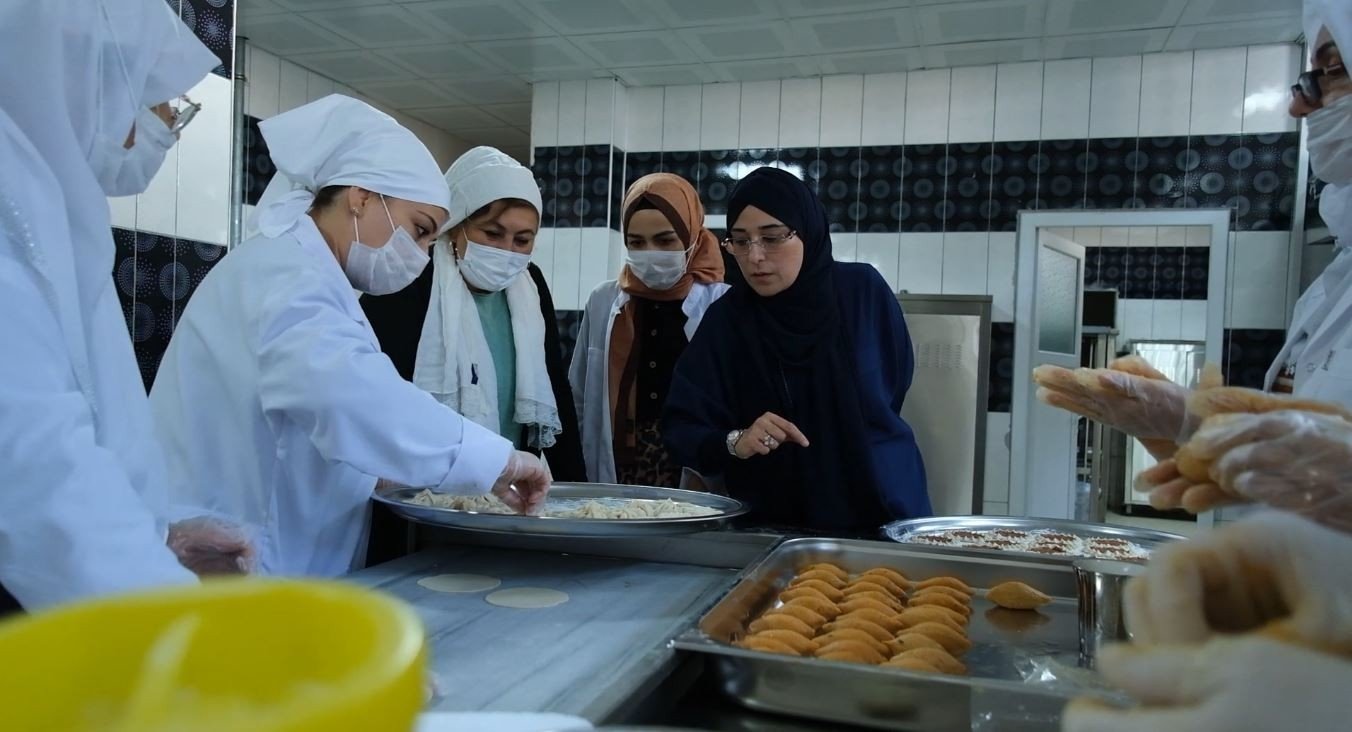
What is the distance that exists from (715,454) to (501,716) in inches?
58.6

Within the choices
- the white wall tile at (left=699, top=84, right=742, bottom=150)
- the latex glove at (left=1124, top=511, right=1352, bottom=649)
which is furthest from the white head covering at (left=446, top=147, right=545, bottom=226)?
the white wall tile at (left=699, top=84, right=742, bottom=150)

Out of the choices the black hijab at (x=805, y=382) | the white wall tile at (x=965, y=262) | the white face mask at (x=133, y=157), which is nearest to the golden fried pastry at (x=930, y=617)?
the black hijab at (x=805, y=382)

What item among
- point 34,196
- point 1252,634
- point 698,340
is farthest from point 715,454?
point 1252,634

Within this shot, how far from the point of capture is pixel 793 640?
3.57 ft

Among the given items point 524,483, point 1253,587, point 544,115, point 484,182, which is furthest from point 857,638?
point 544,115

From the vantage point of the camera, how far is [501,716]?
2.40 ft

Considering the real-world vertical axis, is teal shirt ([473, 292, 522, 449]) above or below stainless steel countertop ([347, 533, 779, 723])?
above

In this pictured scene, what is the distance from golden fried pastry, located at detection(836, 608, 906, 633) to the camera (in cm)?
121

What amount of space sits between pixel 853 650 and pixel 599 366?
2360mm

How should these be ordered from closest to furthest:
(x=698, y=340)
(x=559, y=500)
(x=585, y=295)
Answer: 1. (x=559, y=500)
2. (x=698, y=340)
3. (x=585, y=295)

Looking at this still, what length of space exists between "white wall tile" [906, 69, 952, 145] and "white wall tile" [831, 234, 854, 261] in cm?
69

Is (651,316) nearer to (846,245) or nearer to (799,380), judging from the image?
(799,380)

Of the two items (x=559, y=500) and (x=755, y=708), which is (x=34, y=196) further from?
(x=559, y=500)

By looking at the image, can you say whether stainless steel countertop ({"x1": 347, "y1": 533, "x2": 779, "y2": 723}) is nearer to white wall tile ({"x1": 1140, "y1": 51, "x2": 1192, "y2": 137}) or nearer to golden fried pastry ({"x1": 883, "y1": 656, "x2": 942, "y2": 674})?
golden fried pastry ({"x1": 883, "y1": 656, "x2": 942, "y2": 674})
